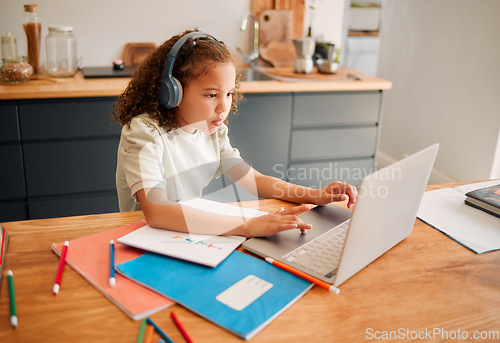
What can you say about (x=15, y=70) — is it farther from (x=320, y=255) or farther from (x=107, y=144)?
(x=320, y=255)

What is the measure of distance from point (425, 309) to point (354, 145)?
6.48ft

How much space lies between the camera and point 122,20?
2613 mm

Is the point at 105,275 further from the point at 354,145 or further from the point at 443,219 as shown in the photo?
the point at 354,145

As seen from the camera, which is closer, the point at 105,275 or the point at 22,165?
the point at 105,275

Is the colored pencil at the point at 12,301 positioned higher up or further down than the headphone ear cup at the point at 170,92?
further down

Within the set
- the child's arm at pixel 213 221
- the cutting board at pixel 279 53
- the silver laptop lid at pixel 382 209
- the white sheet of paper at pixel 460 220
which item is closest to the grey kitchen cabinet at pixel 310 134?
the cutting board at pixel 279 53

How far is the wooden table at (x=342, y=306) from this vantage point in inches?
27.6

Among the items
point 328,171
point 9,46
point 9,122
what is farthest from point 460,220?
point 9,46

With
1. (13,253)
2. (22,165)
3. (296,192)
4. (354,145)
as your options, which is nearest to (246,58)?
(354,145)

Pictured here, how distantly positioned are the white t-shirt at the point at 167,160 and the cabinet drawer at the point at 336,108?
1.07 metres

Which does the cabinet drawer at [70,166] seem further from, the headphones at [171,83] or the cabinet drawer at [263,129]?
the headphones at [171,83]

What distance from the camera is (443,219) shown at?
1144 mm

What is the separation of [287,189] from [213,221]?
11.7 inches

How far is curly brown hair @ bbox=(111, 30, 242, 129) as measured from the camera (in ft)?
4.08
